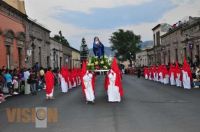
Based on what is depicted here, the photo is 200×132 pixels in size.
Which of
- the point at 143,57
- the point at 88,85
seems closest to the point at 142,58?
the point at 143,57

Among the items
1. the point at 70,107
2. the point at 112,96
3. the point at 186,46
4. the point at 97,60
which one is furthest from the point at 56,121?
the point at 186,46

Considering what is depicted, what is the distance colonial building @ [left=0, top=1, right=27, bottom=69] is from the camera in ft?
111

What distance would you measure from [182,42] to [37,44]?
61.4 ft

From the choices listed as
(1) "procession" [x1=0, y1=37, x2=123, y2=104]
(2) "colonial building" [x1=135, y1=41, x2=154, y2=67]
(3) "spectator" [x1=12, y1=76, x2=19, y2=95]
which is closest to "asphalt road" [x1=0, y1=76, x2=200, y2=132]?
(1) "procession" [x1=0, y1=37, x2=123, y2=104]

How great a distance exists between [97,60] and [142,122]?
13375 mm

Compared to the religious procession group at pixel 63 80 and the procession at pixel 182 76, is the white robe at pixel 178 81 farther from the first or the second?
the religious procession group at pixel 63 80

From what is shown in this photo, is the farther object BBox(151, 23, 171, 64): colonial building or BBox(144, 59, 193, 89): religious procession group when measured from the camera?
BBox(151, 23, 171, 64): colonial building

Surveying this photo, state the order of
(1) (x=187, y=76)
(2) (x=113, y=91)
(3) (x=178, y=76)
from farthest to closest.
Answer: (3) (x=178, y=76), (1) (x=187, y=76), (2) (x=113, y=91)

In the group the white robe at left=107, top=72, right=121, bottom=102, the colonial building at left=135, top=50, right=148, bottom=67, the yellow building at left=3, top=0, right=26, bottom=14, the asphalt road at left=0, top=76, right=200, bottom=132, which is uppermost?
the yellow building at left=3, top=0, right=26, bottom=14

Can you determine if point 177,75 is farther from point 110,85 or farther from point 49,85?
point 110,85

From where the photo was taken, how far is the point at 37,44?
49.7 m

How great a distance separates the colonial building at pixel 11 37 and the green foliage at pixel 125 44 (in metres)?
74.9

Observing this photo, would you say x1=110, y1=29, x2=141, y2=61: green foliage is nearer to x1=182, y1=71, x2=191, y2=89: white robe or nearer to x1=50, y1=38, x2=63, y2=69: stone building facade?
x1=50, y1=38, x2=63, y2=69: stone building facade

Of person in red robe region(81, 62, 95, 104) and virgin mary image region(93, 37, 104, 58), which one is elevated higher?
virgin mary image region(93, 37, 104, 58)
